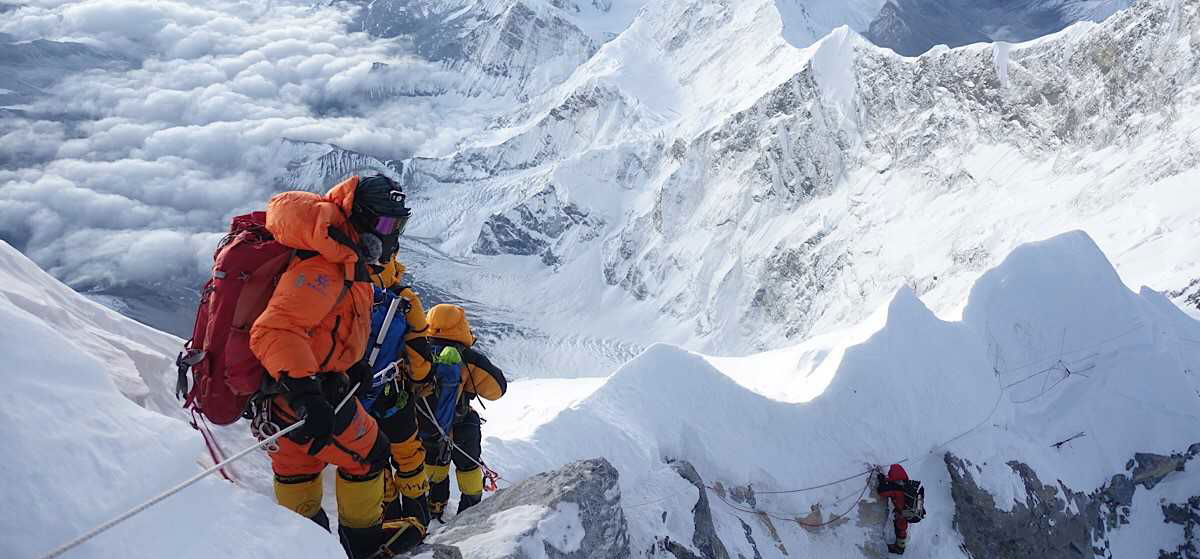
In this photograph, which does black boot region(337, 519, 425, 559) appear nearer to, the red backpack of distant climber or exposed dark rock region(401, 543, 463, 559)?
exposed dark rock region(401, 543, 463, 559)

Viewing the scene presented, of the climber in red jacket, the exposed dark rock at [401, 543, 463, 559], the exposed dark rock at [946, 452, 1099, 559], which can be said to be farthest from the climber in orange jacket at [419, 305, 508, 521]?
the exposed dark rock at [946, 452, 1099, 559]

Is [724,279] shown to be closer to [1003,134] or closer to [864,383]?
[1003,134]

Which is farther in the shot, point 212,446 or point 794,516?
point 794,516

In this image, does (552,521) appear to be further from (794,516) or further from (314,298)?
(794,516)

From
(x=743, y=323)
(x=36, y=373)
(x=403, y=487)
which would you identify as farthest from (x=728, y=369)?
(x=743, y=323)

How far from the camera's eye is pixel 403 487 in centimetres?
692

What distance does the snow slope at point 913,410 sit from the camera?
33.0 feet

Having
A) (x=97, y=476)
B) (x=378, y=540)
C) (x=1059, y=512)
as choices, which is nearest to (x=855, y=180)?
(x=1059, y=512)

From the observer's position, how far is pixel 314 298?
5.05m

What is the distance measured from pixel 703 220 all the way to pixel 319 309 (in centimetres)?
14948

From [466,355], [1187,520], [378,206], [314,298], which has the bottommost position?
[1187,520]

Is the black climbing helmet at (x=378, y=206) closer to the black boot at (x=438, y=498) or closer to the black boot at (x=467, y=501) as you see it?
the black boot at (x=438, y=498)

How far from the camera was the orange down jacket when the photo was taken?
4871 mm

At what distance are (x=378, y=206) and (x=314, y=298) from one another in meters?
0.83
